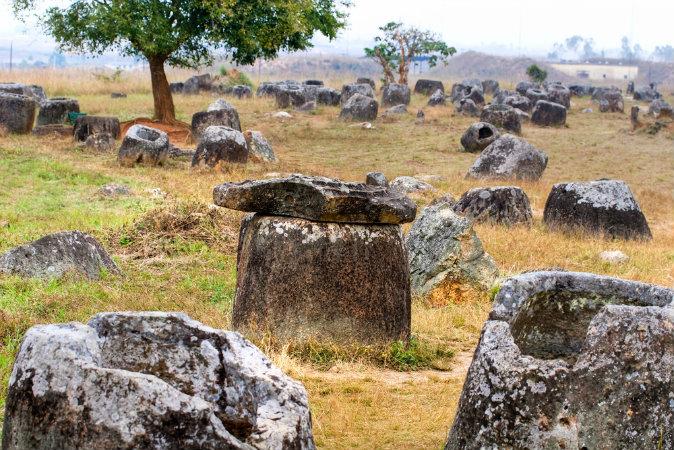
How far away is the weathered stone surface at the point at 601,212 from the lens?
15867 mm

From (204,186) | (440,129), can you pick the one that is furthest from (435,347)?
(440,129)

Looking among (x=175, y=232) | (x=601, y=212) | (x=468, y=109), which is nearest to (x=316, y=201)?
(x=175, y=232)

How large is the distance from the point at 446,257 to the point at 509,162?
12.4 metres

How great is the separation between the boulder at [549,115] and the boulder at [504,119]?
3704 mm

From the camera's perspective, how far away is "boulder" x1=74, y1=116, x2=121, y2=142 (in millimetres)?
25859

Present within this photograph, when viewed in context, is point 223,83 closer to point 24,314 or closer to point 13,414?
point 24,314

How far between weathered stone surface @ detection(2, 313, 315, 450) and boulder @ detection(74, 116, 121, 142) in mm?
22091

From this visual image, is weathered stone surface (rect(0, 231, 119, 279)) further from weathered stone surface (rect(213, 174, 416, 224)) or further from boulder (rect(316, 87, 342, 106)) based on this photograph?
boulder (rect(316, 87, 342, 106))

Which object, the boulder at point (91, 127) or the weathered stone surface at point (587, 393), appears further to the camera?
the boulder at point (91, 127)

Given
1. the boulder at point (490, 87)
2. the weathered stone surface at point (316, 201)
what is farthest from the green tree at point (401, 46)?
the weathered stone surface at point (316, 201)

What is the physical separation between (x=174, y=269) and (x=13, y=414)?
788 centimetres

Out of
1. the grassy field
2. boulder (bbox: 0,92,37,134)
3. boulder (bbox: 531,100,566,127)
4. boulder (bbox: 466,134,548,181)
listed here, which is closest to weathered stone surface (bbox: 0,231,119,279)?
the grassy field

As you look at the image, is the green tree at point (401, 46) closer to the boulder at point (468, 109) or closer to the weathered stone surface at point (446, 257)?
the boulder at point (468, 109)

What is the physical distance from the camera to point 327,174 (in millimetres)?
22719
